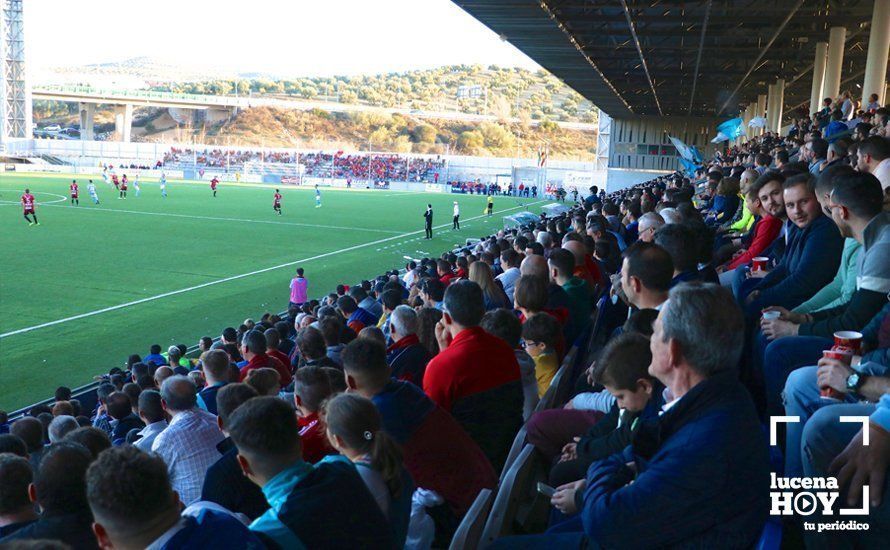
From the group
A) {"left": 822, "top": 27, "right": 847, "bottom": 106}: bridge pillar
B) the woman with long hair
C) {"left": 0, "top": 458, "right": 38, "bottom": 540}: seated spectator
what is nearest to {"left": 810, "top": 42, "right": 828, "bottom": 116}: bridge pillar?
{"left": 822, "top": 27, "right": 847, "bottom": 106}: bridge pillar

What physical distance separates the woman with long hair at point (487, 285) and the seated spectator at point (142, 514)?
5334mm

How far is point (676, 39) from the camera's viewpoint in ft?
89.2

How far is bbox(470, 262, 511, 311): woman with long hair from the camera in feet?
25.2

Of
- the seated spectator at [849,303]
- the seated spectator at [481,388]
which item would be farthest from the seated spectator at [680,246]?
the seated spectator at [481,388]

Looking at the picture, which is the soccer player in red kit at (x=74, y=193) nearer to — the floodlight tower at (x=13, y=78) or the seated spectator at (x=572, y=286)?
the seated spectator at (x=572, y=286)

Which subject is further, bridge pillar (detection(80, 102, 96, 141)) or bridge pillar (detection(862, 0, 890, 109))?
bridge pillar (detection(80, 102, 96, 141))

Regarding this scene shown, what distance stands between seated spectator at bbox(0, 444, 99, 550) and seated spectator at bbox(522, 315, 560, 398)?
10.1 ft

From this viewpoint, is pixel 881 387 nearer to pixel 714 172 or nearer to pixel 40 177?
pixel 714 172

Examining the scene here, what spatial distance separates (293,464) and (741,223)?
27.6ft

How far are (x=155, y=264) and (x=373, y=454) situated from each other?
2156 centimetres

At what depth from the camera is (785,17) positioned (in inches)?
883

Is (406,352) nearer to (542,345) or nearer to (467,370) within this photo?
(542,345)

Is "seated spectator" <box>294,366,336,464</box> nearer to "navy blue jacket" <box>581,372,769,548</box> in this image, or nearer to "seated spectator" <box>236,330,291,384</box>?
"navy blue jacket" <box>581,372,769,548</box>

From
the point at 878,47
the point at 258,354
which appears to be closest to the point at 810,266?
the point at 258,354
